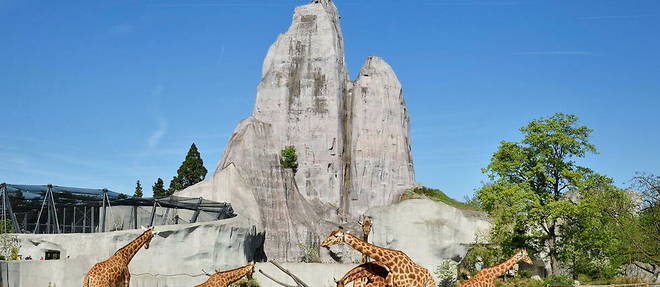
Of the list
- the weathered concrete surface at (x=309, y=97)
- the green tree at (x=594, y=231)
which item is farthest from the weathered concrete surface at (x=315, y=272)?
the weathered concrete surface at (x=309, y=97)

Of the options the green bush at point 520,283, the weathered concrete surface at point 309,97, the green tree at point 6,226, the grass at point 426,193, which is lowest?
the green bush at point 520,283

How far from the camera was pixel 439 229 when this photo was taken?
58.7 meters

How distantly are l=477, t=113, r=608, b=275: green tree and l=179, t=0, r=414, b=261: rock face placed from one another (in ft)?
84.9

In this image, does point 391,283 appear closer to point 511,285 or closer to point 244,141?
point 511,285

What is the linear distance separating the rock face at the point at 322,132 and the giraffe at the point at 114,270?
50.8 meters

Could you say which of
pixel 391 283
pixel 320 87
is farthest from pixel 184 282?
pixel 320 87

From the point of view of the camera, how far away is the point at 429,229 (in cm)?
5888

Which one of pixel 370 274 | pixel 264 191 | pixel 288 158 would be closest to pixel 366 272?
pixel 370 274

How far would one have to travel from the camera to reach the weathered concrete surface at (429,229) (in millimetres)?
58344

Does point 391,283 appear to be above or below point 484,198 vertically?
below

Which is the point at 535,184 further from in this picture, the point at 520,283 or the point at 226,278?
the point at 226,278

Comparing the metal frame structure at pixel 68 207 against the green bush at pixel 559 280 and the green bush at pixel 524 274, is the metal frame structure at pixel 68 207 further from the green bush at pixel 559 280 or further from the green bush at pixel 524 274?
the green bush at pixel 559 280

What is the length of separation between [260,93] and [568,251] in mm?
42703

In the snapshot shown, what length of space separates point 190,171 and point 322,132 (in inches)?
578
